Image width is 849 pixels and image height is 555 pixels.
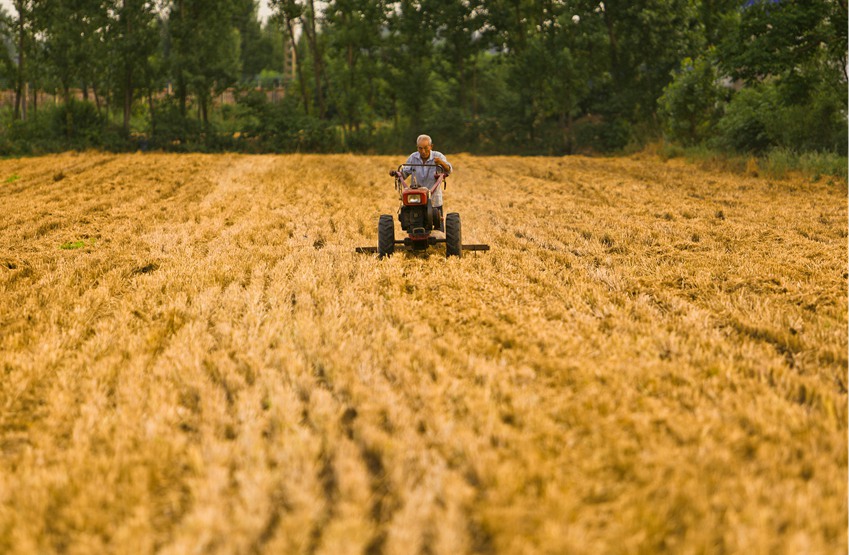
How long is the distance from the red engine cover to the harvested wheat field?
660mm

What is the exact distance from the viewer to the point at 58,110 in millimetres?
28250

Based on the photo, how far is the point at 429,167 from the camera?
6699 mm

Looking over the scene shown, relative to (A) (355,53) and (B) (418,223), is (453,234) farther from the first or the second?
(A) (355,53)

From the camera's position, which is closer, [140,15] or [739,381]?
[739,381]

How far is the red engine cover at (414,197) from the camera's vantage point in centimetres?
595

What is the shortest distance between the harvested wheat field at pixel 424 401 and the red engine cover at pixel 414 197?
66 cm

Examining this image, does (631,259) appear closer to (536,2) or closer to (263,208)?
(263,208)

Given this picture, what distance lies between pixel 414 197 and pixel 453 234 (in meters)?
0.61

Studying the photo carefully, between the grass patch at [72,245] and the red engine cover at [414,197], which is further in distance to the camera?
the grass patch at [72,245]

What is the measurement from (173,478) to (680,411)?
229 cm

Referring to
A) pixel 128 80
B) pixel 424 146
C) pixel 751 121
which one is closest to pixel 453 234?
pixel 424 146

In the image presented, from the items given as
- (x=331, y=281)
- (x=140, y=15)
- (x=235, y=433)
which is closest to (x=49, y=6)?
(x=140, y=15)

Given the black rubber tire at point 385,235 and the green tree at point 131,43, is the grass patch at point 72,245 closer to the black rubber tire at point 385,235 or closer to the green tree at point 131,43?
the black rubber tire at point 385,235

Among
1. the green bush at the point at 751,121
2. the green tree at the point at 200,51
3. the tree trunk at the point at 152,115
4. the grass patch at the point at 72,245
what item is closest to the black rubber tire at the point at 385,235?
the grass patch at the point at 72,245
